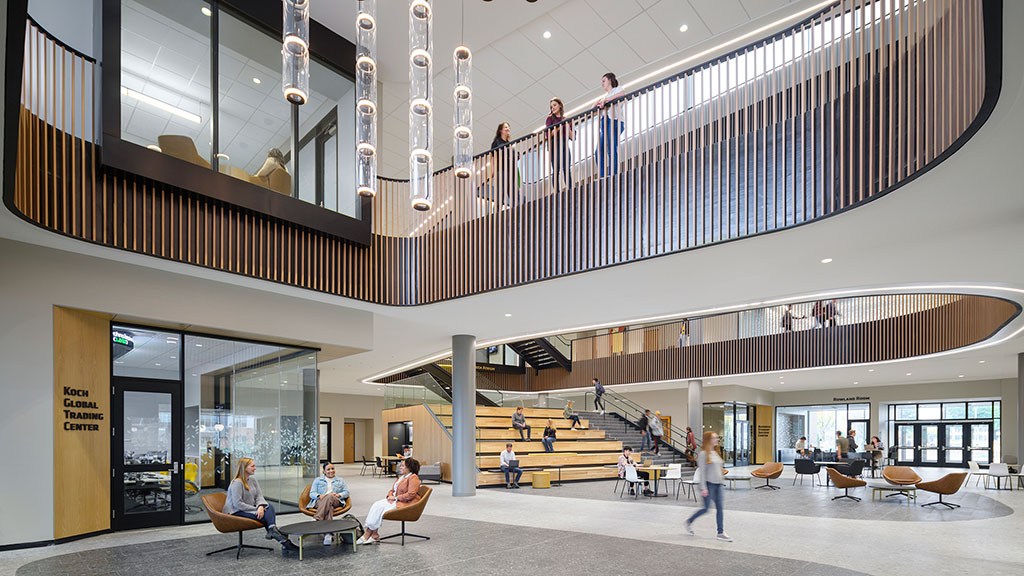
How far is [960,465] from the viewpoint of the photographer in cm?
2609

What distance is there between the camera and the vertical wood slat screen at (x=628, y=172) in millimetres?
6293

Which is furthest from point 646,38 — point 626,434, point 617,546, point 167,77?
point 626,434

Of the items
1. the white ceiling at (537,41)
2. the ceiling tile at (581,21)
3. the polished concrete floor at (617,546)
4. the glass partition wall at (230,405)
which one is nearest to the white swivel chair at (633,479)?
the polished concrete floor at (617,546)

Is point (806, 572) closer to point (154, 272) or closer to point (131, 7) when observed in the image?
point (154, 272)

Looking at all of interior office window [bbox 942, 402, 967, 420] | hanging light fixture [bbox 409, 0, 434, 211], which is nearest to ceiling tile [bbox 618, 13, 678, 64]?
hanging light fixture [bbox 409, 0, 434, 211]

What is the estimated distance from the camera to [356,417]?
32.4 metres

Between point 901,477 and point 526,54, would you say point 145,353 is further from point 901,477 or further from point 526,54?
point 901,477

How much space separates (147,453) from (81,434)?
1.22m

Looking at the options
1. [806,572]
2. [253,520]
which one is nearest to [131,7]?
[253,520]

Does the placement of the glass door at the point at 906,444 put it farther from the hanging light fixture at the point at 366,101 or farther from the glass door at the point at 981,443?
the hanging light fixture at the point at 366,101

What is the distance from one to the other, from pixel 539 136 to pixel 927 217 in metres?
5.78

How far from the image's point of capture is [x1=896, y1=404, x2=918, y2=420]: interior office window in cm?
2734

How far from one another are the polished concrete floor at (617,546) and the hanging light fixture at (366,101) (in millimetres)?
4152

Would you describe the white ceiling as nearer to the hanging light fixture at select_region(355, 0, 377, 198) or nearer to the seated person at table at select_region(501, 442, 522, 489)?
the hanging light fixture at select_region(355, 0, 377, 198)
